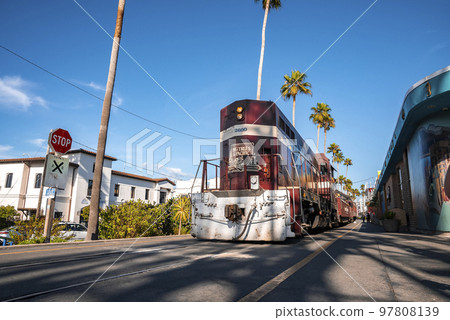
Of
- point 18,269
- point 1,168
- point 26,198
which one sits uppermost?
point 1,168

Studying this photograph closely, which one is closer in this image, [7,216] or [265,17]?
[265,17]

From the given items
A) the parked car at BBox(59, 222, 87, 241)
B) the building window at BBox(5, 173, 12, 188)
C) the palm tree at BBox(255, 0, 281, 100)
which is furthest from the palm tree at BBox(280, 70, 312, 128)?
the building window at BBox(5, 173, 12, 188)

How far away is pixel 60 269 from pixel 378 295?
3854 mm

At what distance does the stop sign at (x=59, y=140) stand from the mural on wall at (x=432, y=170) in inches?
535

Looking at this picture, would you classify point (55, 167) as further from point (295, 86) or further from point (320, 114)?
point (320, 114)

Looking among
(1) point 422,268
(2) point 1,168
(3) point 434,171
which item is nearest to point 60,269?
(1) point 422,268

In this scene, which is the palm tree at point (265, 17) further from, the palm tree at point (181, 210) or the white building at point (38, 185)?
the white building at point (38, 185)

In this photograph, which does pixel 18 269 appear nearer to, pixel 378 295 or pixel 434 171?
pixel 378 295

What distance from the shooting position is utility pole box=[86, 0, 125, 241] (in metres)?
10.7

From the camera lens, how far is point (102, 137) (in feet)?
37.2

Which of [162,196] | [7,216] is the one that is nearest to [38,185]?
[7,216]

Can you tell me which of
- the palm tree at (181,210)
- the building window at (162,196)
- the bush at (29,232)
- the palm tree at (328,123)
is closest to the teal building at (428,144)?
the palm tree at (181,210)

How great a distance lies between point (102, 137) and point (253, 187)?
22.2 feet
